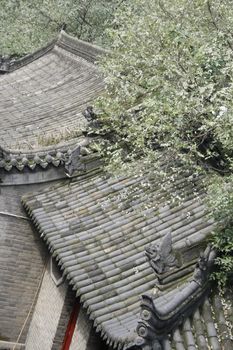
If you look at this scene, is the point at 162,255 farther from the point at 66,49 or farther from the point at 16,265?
the point at 66,49

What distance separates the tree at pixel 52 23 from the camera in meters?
30.1

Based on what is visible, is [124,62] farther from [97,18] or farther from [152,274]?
[97,18]

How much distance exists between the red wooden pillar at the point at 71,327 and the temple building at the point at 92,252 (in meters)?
0.02

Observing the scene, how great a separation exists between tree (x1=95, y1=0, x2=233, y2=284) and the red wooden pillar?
2900 mm

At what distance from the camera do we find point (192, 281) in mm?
8039

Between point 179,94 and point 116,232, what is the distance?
2.72m

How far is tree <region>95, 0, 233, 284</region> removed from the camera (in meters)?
9.62

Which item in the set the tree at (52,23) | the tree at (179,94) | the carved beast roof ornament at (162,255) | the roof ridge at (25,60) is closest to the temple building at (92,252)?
the carved beast roof ornament at (162,255)

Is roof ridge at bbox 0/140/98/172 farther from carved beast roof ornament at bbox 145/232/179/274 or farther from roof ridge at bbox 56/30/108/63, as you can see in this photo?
roof ridge at bbox 56/30/108/63

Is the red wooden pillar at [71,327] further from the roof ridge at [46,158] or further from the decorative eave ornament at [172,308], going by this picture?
the decorative eave ornament at [172,308]

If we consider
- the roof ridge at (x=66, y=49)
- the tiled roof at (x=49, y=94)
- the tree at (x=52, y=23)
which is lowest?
the tiled roof at (x=49, y=94)

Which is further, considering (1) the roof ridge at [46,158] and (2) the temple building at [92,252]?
(1) the roof ridge at [46,158]

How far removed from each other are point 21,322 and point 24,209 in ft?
7.97

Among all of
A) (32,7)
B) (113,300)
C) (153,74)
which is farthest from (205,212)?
(32,7)
